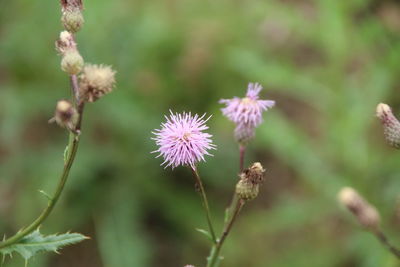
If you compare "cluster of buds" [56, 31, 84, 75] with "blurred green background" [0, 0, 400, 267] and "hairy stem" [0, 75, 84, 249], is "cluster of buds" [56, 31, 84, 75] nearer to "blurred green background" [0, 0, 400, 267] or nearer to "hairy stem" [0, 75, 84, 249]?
"hairy stem" [0, 75, 84, 249]

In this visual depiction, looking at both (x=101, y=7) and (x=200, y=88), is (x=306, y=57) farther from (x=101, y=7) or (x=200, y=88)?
(x=101, y=7)

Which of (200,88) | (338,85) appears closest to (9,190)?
(200,88)

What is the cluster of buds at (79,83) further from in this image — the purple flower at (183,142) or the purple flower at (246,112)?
the purple flower at (246,112)

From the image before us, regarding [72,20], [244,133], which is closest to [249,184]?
[244,133]

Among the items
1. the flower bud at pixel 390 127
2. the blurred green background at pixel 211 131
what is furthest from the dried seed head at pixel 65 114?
the blurred green background at pixel 211 131

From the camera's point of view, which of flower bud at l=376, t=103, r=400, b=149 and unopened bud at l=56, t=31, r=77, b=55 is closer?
unopened bud at l=56, t=31, r=77, b=55

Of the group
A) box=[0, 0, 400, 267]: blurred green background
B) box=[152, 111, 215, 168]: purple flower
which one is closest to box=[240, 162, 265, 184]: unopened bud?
box=[152, 111, 215, 168]: purple flower

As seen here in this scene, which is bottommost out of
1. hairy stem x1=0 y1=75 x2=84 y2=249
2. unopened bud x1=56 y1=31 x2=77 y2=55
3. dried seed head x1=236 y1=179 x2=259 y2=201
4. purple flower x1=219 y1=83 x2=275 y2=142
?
hairy stem x1=0 y1=75 x2=84 y2=249

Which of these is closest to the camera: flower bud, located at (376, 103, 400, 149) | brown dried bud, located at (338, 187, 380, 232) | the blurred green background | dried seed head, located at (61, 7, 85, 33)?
dried seed head, located at (61, 7, 85, 33)

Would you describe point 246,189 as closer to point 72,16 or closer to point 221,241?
point 221,241
